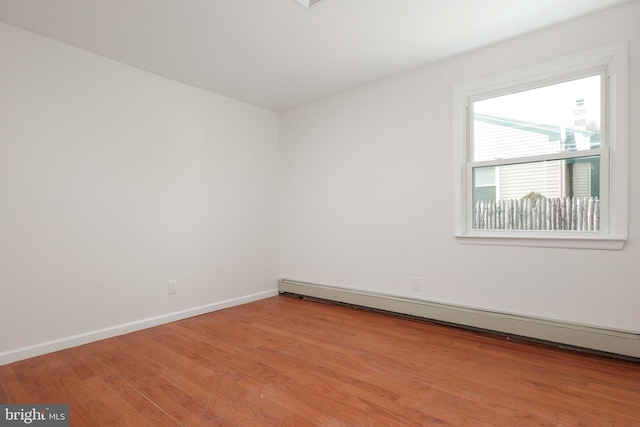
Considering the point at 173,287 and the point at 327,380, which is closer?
the point at 327,380

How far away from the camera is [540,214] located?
2701 mm

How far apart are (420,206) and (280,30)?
77.8 inches

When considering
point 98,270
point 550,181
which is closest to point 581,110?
point 550,181

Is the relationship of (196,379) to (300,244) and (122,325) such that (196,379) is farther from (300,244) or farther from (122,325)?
(300,244)

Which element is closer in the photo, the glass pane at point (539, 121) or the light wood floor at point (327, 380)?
the light wood floor at point (327, 380)

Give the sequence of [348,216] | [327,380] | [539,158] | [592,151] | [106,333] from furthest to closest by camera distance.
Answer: [348,216], [106,333], [539,158], [592,151], [327,380]

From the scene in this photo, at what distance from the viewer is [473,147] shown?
3.03 metres

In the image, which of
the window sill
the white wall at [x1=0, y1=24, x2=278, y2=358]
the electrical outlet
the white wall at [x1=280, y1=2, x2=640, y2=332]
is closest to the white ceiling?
the white wall at [x1=280, y1=2, x2=640, y2=332]

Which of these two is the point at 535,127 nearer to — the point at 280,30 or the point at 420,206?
the point at 420,206

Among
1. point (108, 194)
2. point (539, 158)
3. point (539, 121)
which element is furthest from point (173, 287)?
point (539, 121)

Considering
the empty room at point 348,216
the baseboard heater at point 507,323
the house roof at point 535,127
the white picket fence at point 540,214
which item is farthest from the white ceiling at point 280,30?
the baseboard heater at point 507,323

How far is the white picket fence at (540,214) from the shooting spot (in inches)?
98.3

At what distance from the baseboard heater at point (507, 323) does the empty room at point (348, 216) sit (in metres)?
0.02

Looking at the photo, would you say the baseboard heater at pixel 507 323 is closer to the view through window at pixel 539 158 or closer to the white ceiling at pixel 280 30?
the view through window at pixel 539 158
